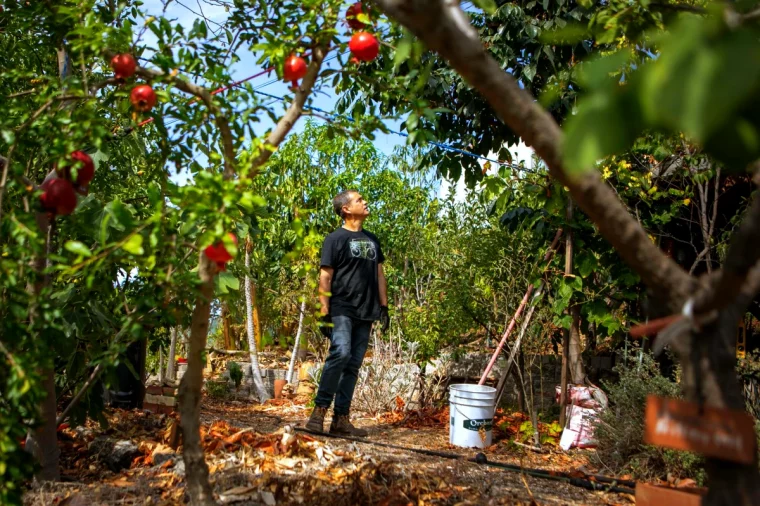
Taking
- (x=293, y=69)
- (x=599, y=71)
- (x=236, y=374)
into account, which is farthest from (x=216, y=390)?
(x=599, y=71)

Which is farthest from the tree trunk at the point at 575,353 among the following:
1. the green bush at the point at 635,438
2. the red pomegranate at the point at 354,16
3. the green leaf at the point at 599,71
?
the green leaf at the point at 599,71

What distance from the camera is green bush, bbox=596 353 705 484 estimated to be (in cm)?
342

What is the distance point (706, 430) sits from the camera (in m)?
1.16

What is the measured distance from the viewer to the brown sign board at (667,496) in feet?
6.48

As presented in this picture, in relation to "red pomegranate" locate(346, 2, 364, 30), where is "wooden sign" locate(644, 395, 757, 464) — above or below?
below

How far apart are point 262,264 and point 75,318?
14.8 feet

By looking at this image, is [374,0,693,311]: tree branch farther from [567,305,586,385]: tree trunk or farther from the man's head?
[567,305,586,385]: tree trunk

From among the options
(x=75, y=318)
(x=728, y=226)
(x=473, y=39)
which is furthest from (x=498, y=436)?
(x=473, y=39)

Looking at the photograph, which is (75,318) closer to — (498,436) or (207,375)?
(498,436)

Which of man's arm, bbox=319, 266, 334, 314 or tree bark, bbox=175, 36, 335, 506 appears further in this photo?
man's arm, bbox=319, 266, 334, 314

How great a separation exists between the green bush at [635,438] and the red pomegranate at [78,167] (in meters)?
2.98

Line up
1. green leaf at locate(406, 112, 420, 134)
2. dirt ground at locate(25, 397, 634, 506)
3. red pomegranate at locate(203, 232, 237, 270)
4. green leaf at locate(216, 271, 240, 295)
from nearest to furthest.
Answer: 1. red pomegranate at locate(203, 232, 237, 270)
2. green leaf at locate(406, 112, 420, 134)
3. dirt ground at locate(25, 397, 634, 506)
4. green leaf at locate(216, 271, 240, 295)

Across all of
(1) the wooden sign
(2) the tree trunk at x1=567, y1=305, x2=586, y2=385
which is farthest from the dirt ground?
(1) the wooden sign

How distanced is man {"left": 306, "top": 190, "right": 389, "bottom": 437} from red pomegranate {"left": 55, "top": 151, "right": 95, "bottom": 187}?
7.83 feet
